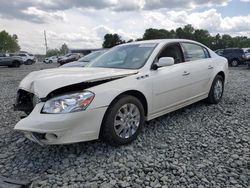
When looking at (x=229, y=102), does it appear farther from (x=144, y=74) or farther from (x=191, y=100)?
(x=144, y=74)

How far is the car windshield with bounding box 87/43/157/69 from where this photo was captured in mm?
3891

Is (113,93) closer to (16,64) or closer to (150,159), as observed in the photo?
(150,159)

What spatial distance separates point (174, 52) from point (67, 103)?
2352 millimetres

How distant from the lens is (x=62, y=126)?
2.83 metres

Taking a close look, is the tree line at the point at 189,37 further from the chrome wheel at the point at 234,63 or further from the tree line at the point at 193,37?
the chrome wheel at the point at 234,63

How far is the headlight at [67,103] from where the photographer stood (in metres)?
2.88

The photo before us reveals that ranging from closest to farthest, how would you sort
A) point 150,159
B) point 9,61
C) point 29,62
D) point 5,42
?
point 150,159
point 9,61
point 29,62
point 5,42

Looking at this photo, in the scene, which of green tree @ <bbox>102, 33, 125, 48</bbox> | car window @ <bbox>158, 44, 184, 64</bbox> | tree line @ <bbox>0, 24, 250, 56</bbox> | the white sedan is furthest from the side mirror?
green tree @ <bbox>102, 33, 125, 48</bbox>

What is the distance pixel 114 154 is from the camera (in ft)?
10.5

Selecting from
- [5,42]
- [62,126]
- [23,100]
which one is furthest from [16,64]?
[5,42]

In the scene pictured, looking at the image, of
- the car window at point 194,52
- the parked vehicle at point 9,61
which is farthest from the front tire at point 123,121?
the parked vehicle at point 9,61

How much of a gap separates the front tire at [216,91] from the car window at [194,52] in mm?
594

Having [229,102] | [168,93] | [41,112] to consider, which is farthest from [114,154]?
[229,102]

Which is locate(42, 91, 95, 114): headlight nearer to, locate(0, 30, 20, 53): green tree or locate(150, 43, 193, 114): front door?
locate(150, 43, 193, 114): front door
